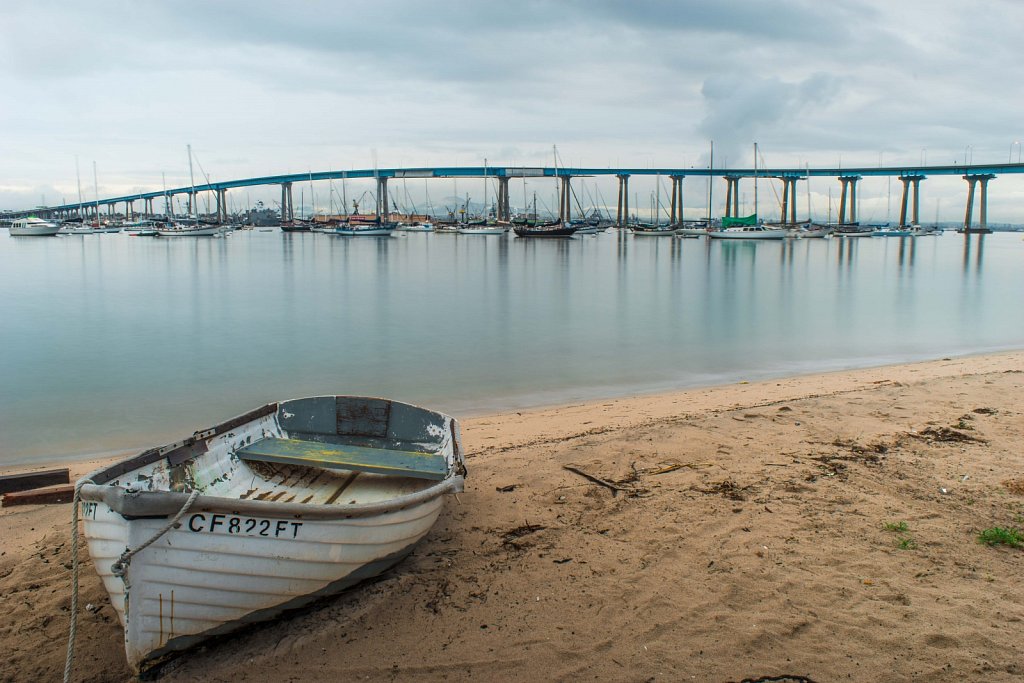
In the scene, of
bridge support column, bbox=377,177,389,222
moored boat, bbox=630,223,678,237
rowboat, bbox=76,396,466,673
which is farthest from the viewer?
bridge support column, bbox=377,177,389,222

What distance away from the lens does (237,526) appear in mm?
4047

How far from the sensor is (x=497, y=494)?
650cm

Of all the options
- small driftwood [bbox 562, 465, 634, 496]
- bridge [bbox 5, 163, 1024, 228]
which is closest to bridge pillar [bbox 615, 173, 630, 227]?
bridge [bbox 5, 163, 1024, 228]

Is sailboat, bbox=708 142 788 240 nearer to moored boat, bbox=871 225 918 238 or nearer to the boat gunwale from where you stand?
moored boat, bbox=871 225 918 238

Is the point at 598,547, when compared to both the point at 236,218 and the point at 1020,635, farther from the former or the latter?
the point at 236,218

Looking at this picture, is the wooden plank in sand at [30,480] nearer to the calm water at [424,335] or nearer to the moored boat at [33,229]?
the calm water at [424,335]

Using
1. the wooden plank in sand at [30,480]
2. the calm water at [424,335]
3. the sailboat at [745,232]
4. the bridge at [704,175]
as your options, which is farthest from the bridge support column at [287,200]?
the wooden plank in sand at [30,480]

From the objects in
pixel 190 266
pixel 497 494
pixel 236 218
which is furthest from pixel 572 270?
pixel 236 218

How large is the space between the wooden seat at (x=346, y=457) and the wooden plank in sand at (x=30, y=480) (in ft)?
8.16

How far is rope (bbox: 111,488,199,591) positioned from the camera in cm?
382

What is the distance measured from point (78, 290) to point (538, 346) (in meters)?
27.3

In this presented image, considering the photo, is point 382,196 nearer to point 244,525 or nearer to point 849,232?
point 849,232

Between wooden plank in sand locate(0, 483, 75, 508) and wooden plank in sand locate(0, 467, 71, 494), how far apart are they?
378mm

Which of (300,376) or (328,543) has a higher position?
(328,543)
